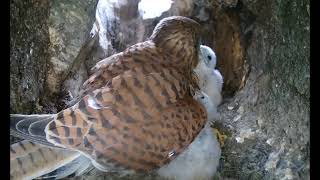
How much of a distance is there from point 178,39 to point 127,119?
0.63 m

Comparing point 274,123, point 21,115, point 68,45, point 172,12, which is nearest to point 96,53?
point 68,45

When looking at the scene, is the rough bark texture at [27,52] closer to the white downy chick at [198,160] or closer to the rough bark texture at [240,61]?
the rough bark texture at [240,61]

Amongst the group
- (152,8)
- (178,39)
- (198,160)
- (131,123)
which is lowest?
(198,160)

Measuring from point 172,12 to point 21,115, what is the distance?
118 centimetres

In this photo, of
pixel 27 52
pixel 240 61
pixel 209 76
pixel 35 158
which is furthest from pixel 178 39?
pixel 35 158

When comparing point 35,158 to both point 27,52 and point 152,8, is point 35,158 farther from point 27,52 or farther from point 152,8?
point 152,8

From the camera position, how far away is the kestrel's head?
8.01 ft

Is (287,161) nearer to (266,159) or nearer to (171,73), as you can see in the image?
(266,159)

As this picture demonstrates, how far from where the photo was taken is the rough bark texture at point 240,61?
2020mm

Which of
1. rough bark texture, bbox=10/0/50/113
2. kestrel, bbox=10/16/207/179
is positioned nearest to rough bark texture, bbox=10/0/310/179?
rough bark texture, bbox=10/0/50/113

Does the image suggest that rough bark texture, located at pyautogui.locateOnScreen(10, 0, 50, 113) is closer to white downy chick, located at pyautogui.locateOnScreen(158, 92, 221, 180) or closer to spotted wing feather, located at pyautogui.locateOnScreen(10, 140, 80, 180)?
spotted wing feather, located at pyautogui.locateOnScreen(10, 140, 80, 180)

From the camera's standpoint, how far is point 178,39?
8.08 ft

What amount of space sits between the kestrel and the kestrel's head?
107 millimetres

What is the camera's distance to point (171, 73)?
7.45ft
